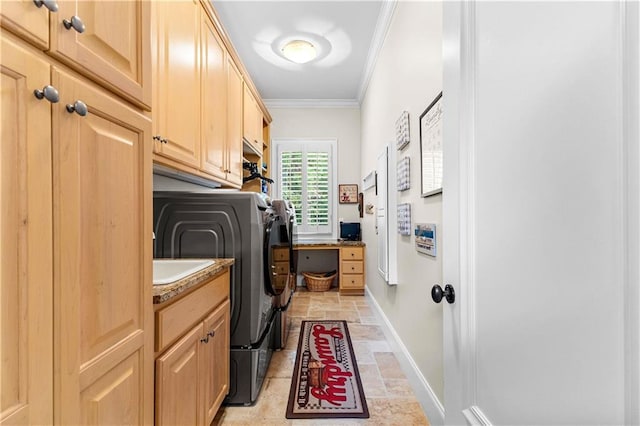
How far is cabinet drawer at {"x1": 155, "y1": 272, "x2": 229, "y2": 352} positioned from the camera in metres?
1.00

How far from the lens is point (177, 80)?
5.22ft

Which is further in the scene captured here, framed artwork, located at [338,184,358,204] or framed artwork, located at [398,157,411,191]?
framed artwork, located at [338,184,358,204]

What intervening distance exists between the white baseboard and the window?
223cm

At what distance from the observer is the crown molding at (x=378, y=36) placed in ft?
7.81

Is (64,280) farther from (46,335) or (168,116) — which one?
(168,116)

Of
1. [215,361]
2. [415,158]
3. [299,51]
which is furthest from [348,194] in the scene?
[215,361]

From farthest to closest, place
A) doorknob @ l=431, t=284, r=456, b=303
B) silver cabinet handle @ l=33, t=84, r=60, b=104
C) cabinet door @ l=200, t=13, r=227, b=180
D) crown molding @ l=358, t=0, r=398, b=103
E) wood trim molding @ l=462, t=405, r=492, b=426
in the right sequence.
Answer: crown molding @ l=358, t=0, r=398, b=103, cabinet door @ l=200, t=13, r=227, b=180, doorknob @ l=431, t=284, r=456, b=303, wood trim molding @ l=462, t=405, r=492, b=426, silver cabinet handle @ l=33, t=84, r=60, b=104

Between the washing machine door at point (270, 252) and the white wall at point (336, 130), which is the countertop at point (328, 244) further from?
the washing machine door at point (270, 252)

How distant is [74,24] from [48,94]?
0.19 m

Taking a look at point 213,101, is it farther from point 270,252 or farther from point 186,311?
point 186,311

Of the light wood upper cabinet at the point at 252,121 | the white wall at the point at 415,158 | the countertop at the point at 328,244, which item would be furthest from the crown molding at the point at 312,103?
the countertop at the point at 328,244

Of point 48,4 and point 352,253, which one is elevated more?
point 48,4

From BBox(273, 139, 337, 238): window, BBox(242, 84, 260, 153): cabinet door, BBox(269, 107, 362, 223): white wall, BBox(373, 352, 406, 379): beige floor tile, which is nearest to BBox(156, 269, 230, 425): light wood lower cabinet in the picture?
BBox(373, 352, 406, 379): beige floor tile

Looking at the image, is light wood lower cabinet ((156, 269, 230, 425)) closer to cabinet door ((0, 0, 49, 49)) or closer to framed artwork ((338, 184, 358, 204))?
cabinet door ((0, 0, 49, 49))
